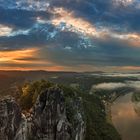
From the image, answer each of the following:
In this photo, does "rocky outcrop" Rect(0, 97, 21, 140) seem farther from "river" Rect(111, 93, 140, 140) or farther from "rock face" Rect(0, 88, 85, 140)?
"river" Rect(111, 93, 140, 140)

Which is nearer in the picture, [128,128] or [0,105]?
[0,105]

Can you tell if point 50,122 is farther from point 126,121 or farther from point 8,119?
point 126,121

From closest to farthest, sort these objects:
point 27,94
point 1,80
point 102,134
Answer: point 102,134 < point 27,94 < point 1,80

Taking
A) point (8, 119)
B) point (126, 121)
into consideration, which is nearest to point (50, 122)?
point (8, 119)

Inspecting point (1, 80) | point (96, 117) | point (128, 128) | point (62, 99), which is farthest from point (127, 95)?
point (62, 99)

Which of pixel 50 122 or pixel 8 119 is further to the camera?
pixel 50 122

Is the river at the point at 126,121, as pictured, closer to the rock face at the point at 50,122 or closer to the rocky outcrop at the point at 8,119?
the rock face at the point at 50,122

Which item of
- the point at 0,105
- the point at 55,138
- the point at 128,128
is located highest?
the point at 0,105

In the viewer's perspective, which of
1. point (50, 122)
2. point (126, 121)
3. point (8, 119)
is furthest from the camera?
point (126, 121)

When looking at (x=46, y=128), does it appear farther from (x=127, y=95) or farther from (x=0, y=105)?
(x=127, y=95)
